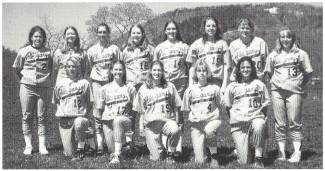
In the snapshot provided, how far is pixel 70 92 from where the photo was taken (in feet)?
20.6

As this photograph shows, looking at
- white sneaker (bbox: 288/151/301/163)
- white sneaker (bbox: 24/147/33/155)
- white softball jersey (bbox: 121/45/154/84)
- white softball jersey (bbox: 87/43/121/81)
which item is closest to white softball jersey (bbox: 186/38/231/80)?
white softball jersey (bbox: 121/45/154/84)

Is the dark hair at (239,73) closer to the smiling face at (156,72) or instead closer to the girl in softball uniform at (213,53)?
the girl in softball uniform at (213,53)

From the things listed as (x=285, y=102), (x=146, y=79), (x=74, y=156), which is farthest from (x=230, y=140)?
(x=74, y=156)

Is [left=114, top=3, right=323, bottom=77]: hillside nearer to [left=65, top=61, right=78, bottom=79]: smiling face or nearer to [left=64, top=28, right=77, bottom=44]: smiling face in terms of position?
[left=64, top=28, right=77, bottom=44]: smiling face

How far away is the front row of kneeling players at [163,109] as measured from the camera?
5797 millimetres

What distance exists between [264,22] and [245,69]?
836 inches

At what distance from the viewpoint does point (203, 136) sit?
5.84 metres

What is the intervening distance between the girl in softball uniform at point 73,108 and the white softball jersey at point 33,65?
1.14 feet

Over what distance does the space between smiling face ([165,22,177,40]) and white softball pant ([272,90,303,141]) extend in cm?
173

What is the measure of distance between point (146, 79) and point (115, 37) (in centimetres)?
516

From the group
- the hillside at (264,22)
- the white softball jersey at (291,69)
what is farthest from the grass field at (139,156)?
the hillside at (264,22)

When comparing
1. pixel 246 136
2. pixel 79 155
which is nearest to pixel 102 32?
pixel 79 155

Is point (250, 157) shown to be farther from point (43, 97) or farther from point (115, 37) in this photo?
point (115, 37)

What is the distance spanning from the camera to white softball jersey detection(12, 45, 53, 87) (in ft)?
21.5
